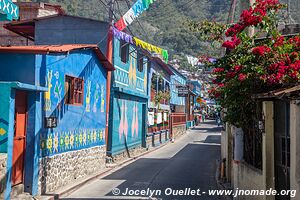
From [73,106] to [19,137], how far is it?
3848 millimetres

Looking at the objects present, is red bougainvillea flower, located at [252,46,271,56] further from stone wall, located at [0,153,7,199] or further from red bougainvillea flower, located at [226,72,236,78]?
stone wall, located at [0,153,7,199]

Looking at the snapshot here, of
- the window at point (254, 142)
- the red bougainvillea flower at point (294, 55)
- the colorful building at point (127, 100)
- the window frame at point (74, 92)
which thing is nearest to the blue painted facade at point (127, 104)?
the colorful building at point (127, 100)

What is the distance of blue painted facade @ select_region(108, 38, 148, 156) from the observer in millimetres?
21375

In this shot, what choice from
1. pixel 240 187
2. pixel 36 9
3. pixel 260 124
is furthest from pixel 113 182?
pixel 36 9

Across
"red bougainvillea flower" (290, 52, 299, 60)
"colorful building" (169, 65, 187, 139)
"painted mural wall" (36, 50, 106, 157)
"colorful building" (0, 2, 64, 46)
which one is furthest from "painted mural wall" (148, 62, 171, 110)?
"red bougainvillea flower" (290, 52, 299, 60)

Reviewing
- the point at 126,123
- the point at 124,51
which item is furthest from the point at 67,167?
the point at 124,51

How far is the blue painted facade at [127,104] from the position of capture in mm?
21375

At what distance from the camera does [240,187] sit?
36.6 ft

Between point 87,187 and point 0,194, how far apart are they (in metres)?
5.02

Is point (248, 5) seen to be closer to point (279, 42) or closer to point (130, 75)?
point (279, 42)

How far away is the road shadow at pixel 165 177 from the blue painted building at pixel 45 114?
45.8 inches

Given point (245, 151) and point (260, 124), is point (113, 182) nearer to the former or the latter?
point (245, 151)

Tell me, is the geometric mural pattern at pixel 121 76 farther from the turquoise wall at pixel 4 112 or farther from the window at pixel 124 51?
the turquoise wall at pixel 4 112

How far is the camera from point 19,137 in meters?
10.9
